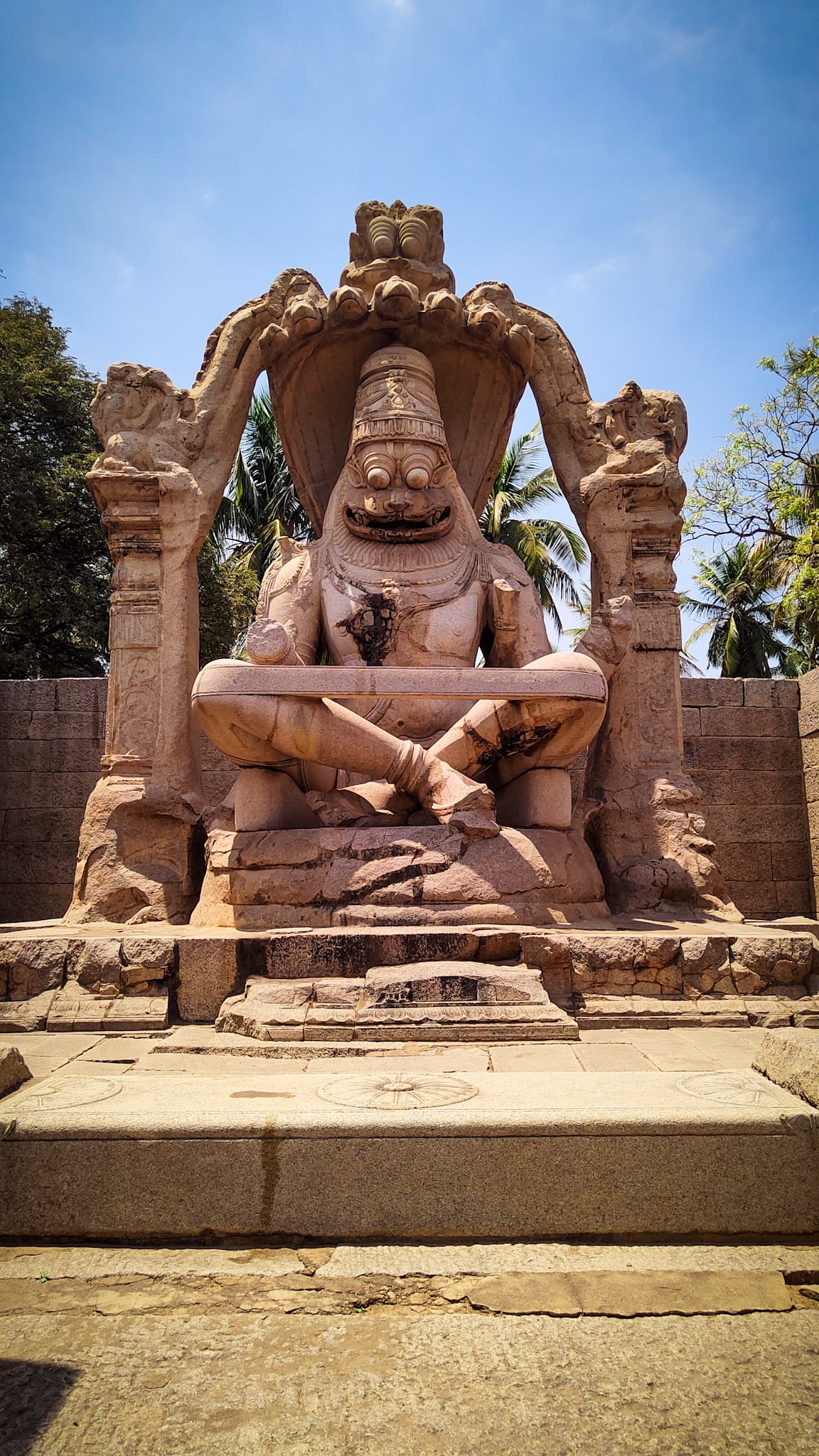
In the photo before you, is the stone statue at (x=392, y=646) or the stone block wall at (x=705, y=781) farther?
the stone block wall at (x=705, y=781)

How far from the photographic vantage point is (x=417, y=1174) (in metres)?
2.21

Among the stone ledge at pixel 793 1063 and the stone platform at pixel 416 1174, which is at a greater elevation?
the stone ledge at pixel 793 1063

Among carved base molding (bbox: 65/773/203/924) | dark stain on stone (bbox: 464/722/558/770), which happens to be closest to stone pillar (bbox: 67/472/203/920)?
carved base molding (bbox: 65/773/203/924)

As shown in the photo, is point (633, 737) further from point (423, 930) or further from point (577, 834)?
point (423, 930)

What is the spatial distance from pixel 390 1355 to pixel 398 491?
4948 mm

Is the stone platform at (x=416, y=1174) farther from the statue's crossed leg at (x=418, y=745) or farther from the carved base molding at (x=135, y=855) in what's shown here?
the carved base molding at (x=135, y=855)

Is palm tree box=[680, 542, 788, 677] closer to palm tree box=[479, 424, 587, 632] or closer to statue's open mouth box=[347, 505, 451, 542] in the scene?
palm tree box=[479, 424, 587, 632]

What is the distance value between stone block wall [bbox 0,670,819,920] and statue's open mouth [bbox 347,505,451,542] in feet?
7.44

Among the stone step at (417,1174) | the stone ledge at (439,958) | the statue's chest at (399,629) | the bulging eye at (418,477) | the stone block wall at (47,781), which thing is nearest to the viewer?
the stone step at (417,1174)

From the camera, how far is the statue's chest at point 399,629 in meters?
5.80

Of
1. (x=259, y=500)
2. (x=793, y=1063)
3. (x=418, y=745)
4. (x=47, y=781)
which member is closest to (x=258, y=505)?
(x=259, y=500)

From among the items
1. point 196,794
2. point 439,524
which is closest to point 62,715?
point 196,794

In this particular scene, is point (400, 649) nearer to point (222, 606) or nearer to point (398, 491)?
point (398, 491)

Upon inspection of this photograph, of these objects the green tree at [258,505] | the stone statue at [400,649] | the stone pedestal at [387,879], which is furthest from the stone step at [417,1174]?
the green tree at [258,505]
